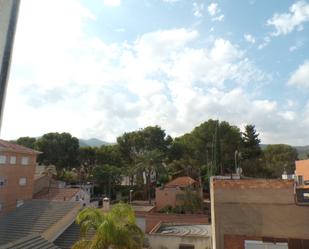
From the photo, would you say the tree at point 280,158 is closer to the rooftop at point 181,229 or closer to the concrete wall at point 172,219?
the concrete wall at point 172,219

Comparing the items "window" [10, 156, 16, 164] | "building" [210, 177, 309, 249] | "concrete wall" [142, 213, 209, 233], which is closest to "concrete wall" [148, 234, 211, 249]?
"building" [210, 177, 309, 249]

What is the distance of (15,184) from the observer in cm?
2717

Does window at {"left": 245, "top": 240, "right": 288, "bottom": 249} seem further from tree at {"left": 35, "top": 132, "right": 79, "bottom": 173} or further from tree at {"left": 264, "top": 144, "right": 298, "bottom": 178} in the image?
tree at {"left": 35, "top": 132, "right": 79, "bottom": 173}

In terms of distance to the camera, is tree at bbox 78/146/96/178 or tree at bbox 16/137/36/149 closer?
tree at bbox 16/137/36/149

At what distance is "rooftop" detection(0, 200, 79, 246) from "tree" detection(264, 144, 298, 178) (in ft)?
112

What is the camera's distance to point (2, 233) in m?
16.8

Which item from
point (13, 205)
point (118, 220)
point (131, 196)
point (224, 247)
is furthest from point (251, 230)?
point (131, 196)

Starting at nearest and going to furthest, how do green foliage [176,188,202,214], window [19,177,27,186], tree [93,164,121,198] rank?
window [19,177,27,186], green foliage [176,188,202,214], tree [93,164,121,198]

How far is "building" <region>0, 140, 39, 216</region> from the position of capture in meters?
25.1

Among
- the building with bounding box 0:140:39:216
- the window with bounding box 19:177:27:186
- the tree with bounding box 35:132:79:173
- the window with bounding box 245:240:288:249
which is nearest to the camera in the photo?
Result: the window with bounding box 245:240:288:249

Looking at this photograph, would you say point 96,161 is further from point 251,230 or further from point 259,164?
point 251,230

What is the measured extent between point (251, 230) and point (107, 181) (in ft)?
106

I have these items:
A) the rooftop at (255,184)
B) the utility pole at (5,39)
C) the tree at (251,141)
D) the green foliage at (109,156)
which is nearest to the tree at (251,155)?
the tree at (251,141)

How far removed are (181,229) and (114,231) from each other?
34.9ft
